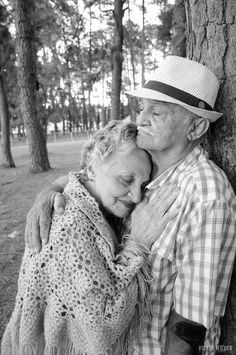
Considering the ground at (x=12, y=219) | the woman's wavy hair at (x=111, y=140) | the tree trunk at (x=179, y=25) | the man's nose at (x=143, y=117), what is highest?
the tree trunk at (x=179, y=25)

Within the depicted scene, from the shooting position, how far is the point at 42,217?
1758 millimetres

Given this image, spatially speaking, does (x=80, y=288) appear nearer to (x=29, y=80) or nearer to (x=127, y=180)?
(x=127, y=180)

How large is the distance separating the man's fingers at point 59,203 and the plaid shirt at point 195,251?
51 cm

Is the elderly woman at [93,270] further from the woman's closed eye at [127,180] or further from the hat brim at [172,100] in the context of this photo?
the hat brim at [172,100]

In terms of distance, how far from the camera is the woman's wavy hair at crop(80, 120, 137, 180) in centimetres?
172

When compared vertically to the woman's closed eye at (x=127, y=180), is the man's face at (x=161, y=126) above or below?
above

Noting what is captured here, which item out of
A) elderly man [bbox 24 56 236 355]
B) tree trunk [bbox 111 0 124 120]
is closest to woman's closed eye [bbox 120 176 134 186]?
elderly man [bbox 24 56 236 355]

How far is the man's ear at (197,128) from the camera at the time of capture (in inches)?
65.2

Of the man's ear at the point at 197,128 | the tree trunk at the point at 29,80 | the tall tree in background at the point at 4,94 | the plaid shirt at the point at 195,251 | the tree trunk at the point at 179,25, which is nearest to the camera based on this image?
the plaid shirt at the point at 195,251

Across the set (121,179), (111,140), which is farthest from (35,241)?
(111,140)

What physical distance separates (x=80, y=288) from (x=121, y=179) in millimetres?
590

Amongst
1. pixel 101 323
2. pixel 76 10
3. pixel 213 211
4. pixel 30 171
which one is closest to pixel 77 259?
pixel 101 323

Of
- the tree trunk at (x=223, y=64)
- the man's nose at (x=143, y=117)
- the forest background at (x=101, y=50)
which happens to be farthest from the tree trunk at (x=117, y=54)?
the man's nose at (x=143, y=117)

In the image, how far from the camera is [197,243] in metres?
1.45
